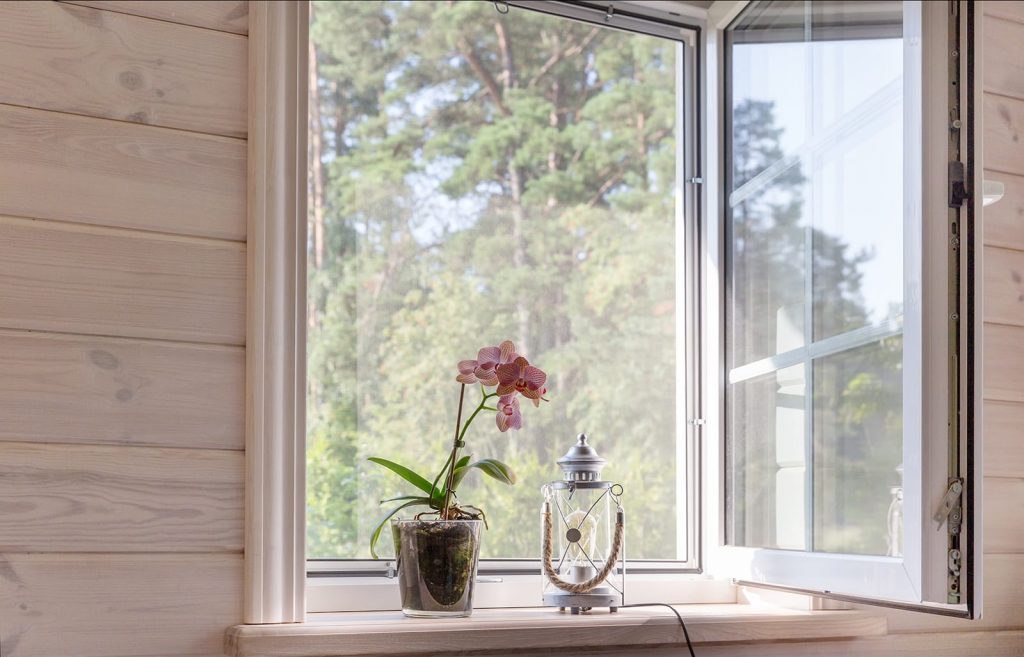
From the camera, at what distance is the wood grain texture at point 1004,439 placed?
1686 mm

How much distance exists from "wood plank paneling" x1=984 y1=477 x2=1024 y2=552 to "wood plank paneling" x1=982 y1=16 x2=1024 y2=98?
66 centimetres

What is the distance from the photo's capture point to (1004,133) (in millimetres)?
1736

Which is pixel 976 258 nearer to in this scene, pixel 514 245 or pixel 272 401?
pixel 272 401

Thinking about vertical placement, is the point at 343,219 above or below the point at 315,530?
above

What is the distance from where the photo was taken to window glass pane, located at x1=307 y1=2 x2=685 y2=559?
3.93m

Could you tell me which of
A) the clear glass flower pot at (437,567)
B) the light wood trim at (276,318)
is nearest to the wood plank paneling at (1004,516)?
the clear glass flower pot at (437,567)

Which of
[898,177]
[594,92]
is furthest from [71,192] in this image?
[594,92]

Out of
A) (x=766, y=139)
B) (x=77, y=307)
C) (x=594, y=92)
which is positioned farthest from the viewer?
(x=594, y=92)

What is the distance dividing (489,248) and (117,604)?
3177 millimetres

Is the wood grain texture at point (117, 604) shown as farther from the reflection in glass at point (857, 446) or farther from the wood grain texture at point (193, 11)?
the reflection in glass at point (857, 446)

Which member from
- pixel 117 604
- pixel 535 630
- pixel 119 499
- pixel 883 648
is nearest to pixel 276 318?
pixel 119 499

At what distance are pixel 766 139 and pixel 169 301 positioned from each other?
39.4 inches

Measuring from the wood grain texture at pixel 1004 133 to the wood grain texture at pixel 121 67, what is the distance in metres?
1.22

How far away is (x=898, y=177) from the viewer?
1.38 meters
